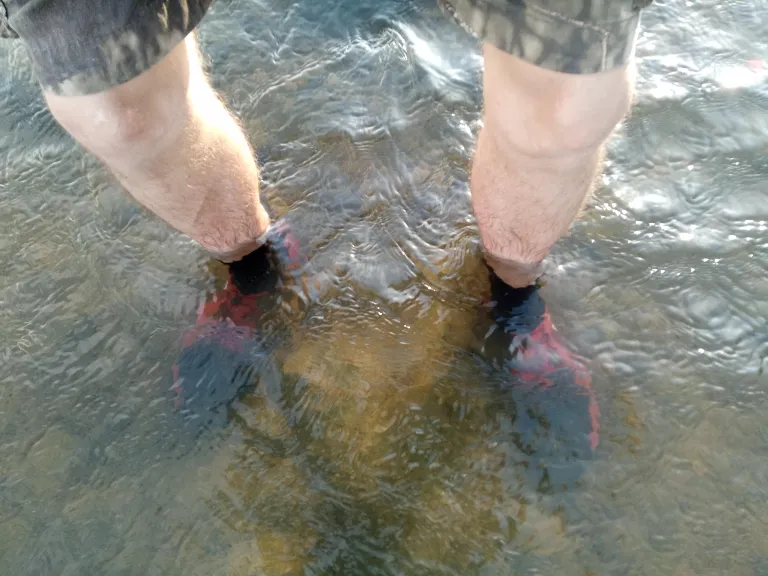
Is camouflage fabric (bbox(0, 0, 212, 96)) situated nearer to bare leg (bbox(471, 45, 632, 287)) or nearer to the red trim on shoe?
bare leg (bbox(471, 45, 632, 287))

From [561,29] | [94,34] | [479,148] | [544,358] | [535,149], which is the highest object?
[94,34]

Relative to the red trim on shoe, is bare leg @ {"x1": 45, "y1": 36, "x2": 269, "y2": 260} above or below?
above

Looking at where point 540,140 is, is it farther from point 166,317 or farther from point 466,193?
point 166,317

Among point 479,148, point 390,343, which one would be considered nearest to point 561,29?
point 479,148

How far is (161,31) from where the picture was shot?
1.25 m

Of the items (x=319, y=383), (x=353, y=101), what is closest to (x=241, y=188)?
(x=319, y=383)

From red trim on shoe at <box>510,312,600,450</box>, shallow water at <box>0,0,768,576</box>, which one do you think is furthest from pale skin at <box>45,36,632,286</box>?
shallow water at <box>0,0,768,576</box>

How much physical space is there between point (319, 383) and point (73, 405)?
766mm

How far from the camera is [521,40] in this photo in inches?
41.5

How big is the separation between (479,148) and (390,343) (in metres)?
0.65

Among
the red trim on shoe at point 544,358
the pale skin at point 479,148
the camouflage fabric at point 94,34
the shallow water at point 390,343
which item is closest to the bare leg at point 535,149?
the pale skin at point 479,148

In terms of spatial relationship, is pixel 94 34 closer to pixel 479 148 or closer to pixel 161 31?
pixel 161 31

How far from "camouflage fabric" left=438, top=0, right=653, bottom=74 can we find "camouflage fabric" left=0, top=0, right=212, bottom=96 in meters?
0.58

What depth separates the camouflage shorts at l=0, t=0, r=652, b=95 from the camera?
3.29 ft
